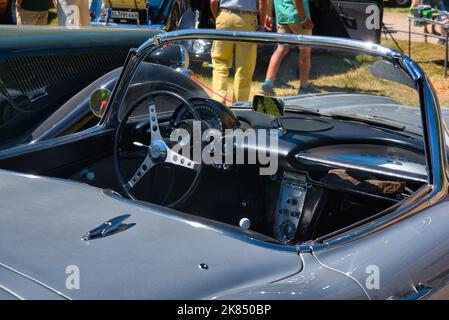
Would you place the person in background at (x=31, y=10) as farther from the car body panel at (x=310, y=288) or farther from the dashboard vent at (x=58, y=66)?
the car body panel at (x=310, y=288)

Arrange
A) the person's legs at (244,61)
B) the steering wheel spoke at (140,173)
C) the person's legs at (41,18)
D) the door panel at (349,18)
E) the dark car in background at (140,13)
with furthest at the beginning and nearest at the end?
the dark car in background at (140,13) → the door panel at (349,18) → the person's legs at (41,18) → the person's legs at (244,61) → the steering wheel spoke at (140,173)

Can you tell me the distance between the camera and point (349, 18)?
28.5 feet

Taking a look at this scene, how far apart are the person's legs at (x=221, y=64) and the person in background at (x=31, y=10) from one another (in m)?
3.38

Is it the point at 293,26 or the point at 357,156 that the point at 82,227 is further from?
the point at 293,26

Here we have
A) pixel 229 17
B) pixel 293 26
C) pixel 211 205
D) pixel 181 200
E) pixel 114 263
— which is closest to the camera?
pixel 114 263

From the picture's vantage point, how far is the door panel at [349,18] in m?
8.52

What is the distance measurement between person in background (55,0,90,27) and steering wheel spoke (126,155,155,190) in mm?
4997

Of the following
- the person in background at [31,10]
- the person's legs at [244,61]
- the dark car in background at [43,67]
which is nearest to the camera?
the person's legs at [244,61]

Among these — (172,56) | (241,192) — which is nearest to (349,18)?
(172,56)

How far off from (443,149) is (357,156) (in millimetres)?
384

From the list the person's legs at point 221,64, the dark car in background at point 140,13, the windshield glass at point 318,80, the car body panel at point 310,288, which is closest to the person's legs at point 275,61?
the windshield glass at point 318,80

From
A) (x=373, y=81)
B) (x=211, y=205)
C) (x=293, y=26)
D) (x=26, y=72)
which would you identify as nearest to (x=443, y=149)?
(x=373, y=81)

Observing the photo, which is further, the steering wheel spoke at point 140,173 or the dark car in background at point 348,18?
the dark car in background at point 348,18

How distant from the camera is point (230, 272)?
5.84ft
